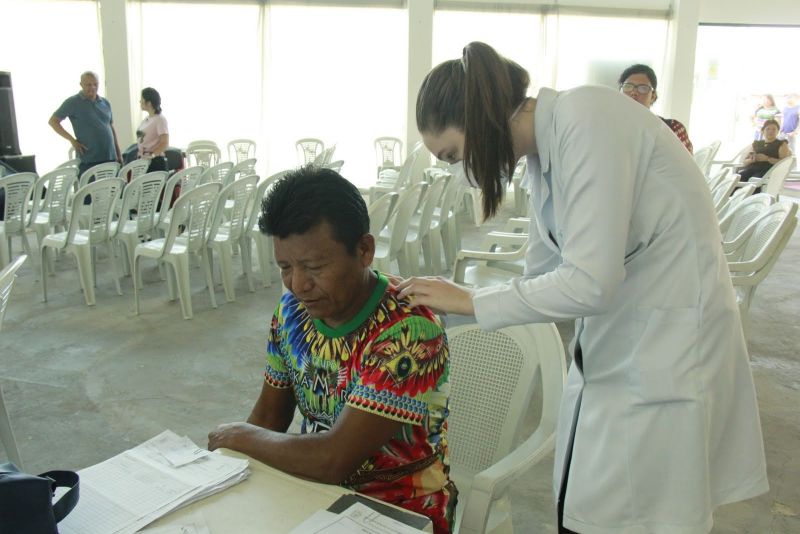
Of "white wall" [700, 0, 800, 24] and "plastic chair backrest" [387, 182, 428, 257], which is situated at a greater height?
"white wall" [700, 0, 800, 24]

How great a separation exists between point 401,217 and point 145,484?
3.41m

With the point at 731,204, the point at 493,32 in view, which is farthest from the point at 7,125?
the point at 731,204

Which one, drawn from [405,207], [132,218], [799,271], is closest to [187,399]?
[405,207]

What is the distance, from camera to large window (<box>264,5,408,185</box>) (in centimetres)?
1020

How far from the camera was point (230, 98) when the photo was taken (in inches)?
A: 405

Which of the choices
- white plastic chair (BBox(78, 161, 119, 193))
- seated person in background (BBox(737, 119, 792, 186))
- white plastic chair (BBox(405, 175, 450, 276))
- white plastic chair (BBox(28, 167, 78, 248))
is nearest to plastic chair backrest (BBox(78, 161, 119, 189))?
white plastic chair (BBox(78, 161, 119, 193))

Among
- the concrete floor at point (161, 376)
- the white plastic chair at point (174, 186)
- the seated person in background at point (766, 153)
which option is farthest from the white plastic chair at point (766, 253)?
the seated person in background at point (766, 153)

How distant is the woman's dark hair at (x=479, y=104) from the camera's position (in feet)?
3.82

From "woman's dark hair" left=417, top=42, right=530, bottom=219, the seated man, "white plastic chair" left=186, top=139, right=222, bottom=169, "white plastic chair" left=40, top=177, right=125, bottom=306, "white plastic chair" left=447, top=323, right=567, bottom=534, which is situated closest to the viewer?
"woman's dark hair" left=417, top=42, right=530, bottom=219

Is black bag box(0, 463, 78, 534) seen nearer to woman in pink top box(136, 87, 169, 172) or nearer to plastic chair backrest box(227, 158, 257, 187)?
plastic chair backrest box(227, 158, 257, 187)

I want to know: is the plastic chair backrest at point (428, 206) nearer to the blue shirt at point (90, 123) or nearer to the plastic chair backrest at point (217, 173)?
the plastic chair backrest at point (217, 173)

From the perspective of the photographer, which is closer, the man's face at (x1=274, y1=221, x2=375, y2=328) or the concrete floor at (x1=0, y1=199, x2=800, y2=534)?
Result: the man's face at (x1=274, y1=221, x2=375, y2=328)

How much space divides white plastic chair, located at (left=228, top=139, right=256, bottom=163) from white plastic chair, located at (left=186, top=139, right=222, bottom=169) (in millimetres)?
476

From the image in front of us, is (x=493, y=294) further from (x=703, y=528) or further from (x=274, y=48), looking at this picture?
(x=274, y=48)
